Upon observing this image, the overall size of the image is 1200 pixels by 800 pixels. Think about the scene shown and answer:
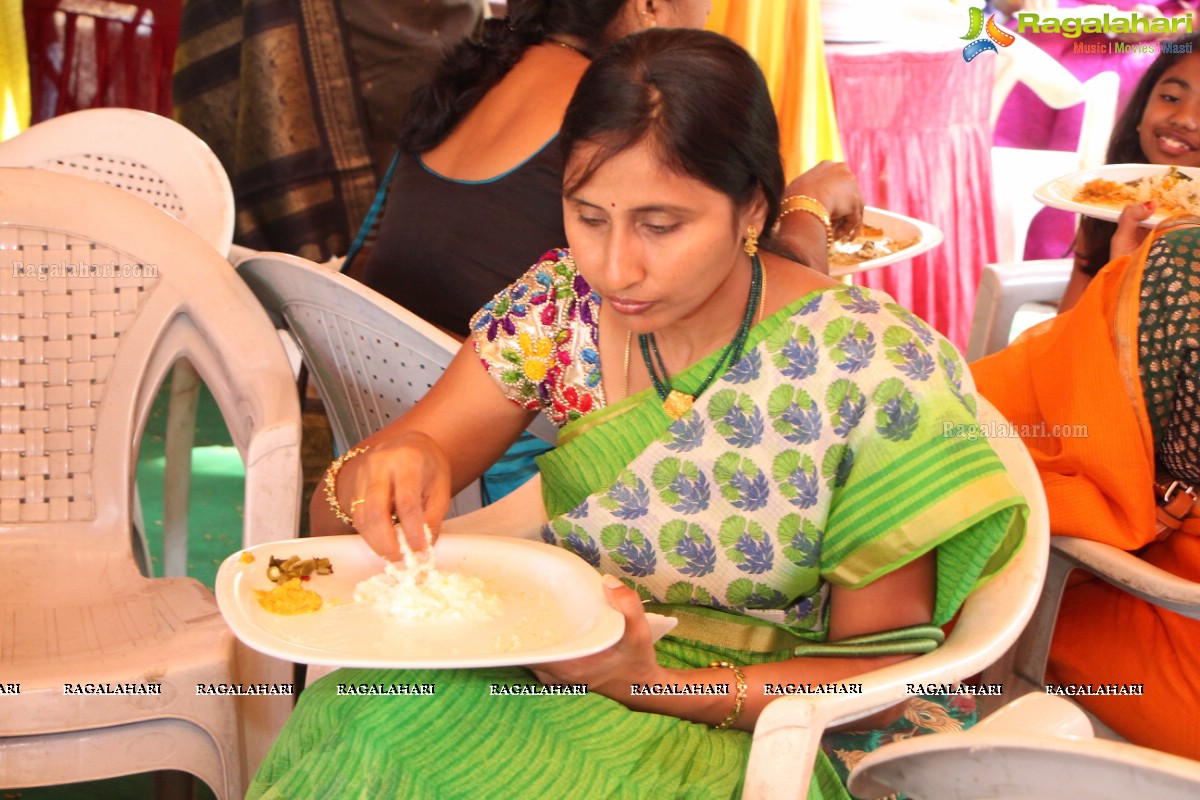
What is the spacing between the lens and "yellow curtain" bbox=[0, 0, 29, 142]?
448 cm

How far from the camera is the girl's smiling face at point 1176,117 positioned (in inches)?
113

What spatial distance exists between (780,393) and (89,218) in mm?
1208

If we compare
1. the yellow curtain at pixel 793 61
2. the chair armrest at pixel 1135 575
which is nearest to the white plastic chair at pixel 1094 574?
the chair armrest at pixel 1135 575

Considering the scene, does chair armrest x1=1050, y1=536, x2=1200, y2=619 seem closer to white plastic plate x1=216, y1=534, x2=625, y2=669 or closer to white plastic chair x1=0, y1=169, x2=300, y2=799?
white plastic plate x1=216, y1=534, x2=625, y2=669

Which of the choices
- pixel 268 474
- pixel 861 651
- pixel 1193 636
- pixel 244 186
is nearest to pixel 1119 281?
pixel 1193 636

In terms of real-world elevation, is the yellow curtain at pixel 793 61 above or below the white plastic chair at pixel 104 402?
above

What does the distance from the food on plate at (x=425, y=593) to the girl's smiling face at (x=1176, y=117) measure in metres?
2.32

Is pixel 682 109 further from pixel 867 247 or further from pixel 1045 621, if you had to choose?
pixel 867 247

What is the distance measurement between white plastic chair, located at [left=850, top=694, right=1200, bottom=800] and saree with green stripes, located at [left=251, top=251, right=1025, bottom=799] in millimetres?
355

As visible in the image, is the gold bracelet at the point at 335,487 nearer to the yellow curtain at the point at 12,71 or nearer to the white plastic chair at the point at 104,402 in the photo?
the white plastic chair at the point at 104,402

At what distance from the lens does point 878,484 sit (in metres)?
1.37

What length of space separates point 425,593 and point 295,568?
0.49 ft

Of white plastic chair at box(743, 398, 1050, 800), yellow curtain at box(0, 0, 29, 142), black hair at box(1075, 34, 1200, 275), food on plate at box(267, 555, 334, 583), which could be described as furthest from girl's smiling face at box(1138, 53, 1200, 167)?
yellow curtain at box(0, 0, 29, 142)

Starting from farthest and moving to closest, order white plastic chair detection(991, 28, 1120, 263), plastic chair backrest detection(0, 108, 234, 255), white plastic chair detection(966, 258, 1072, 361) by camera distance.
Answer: white plastic chair detection(991, 28, 1120, 263)
white plastic chair detection(966, 258, 1072, 361)
plastic chair backrest detection(0, 108, 234, 255)
